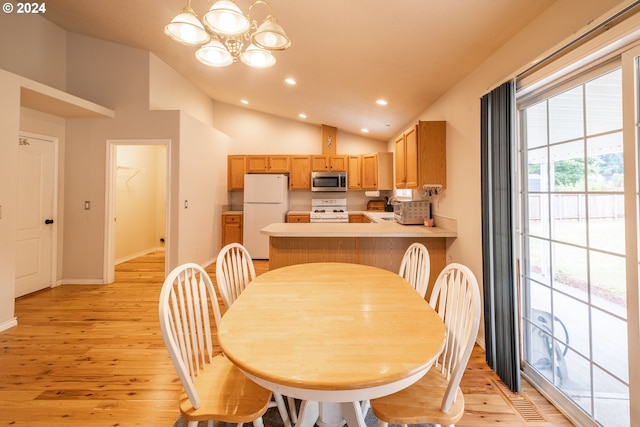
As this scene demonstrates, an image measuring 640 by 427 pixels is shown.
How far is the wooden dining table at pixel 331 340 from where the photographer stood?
80 cm

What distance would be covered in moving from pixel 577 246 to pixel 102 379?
2954 mm

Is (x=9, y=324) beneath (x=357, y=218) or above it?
beneath

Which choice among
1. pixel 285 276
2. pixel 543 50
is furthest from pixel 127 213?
pixel 543 50

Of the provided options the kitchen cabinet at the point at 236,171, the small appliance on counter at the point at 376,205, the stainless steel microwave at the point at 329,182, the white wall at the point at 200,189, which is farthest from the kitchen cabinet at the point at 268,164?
the small appliance on counter at the point at 376,205

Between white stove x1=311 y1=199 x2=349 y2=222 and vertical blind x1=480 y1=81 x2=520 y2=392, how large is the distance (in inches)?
137

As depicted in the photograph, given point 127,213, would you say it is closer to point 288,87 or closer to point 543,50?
point 288,87

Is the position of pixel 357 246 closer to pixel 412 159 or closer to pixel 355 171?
pixel 412 159

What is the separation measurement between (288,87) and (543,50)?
117 inches

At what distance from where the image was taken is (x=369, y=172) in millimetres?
5488

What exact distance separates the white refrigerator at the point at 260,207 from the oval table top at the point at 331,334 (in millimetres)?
3588

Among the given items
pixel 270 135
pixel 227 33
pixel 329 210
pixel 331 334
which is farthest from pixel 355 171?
pixel 331 334

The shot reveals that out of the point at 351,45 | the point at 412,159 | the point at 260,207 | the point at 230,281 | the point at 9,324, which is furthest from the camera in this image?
the point at 260,207

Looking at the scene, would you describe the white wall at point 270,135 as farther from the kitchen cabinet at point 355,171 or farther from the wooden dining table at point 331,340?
the wooden dining table at point 331,340

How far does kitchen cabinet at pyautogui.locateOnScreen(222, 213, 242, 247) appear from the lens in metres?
5.23
